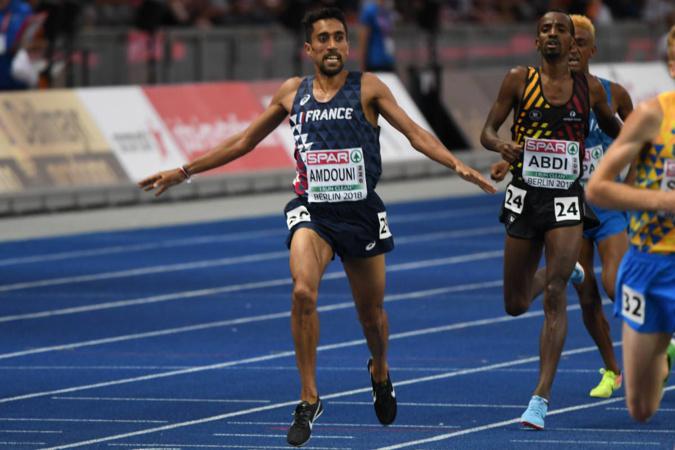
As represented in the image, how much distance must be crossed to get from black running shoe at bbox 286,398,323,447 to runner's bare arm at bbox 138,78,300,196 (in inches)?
54.1

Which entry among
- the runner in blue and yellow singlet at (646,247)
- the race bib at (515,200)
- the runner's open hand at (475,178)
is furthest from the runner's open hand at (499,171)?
→ the runner in blue and yellow singlet at (646,247)

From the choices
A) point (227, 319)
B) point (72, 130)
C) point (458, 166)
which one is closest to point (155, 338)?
point (227, 319)

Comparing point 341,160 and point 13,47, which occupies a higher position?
point 341,160

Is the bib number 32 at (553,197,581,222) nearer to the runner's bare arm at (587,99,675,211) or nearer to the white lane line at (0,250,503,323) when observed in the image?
the runner's bare arm at (587,99,675,211)

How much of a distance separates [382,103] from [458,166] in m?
0.64

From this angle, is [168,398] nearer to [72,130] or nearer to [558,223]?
[558,223]

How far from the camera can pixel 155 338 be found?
12.0m

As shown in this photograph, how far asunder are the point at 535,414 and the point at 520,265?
1.14m

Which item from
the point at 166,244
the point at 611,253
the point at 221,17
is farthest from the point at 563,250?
the point at 221,17

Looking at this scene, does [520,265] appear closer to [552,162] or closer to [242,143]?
[552,162]

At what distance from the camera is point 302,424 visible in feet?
26.7

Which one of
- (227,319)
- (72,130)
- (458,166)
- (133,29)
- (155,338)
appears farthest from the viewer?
(133,29)

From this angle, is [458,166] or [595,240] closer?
[458,166]

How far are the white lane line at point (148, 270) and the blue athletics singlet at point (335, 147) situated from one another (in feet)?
20.2
